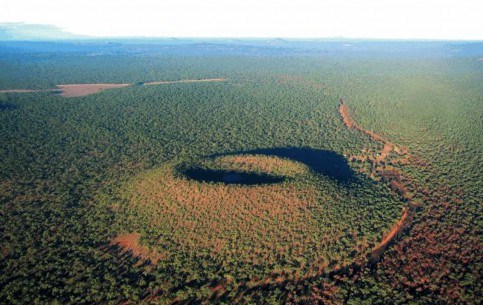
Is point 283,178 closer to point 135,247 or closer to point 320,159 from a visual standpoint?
point 320,159

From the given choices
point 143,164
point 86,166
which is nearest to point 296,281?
point 143,164

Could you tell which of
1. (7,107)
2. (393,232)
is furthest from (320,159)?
(7,107)

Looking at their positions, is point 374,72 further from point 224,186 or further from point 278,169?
point 224,186

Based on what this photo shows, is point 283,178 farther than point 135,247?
Yes

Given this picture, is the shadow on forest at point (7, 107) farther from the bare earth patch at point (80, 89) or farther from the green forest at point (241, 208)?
the bare earth patch at point (80, 89)

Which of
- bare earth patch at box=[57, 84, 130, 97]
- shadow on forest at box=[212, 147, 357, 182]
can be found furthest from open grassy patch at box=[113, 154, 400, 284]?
bare earth patch at box=[57, 84, 130, 97]

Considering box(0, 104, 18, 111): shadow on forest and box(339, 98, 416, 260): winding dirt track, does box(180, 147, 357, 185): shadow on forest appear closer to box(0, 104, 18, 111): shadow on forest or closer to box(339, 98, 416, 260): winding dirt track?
box(339, 98, 416, 260): winding dirt track
